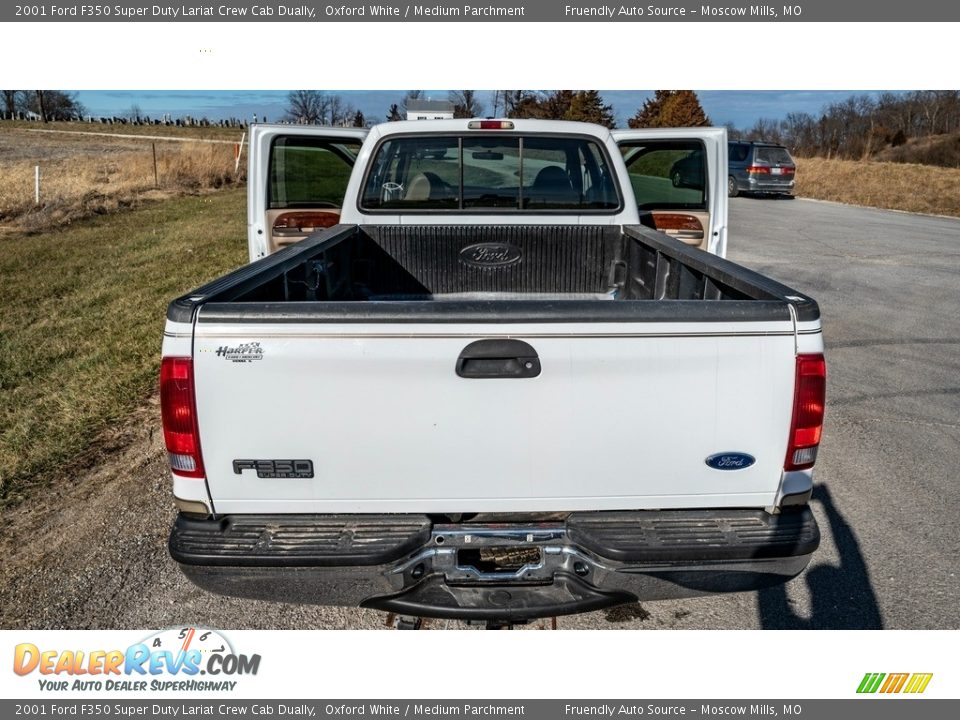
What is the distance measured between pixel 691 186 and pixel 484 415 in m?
4.47

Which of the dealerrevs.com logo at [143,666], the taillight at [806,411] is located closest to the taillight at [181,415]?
the dealerrevs.com logo at [143,666]

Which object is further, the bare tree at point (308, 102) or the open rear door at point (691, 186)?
the bare tree at point (308, 102)

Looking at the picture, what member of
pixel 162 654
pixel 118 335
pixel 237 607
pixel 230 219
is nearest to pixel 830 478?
pixel 237 607

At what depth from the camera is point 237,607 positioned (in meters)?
3.42

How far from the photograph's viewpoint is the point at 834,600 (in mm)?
3426

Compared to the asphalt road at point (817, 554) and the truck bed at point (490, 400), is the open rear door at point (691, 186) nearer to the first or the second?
the asphalt road at point (817, 554)

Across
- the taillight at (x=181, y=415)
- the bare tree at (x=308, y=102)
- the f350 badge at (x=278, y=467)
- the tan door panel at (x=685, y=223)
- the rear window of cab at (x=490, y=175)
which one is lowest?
the f350 badge at (x=278, y=467)

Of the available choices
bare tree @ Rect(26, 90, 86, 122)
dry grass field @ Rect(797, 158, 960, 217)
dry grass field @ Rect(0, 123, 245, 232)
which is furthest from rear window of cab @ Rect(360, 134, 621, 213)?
bare tree @ Rect(26, 90, 86, 122)

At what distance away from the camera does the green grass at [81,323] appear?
4984 mm

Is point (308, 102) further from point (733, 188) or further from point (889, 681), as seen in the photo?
point (889, 681)

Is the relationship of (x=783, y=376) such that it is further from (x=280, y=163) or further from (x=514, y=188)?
(x=280, y=163)

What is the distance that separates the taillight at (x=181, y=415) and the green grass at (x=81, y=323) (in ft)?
7.83

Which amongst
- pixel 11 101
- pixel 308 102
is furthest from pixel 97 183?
pixel 11 101

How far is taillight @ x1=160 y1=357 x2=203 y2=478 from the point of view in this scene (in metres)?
2.40
